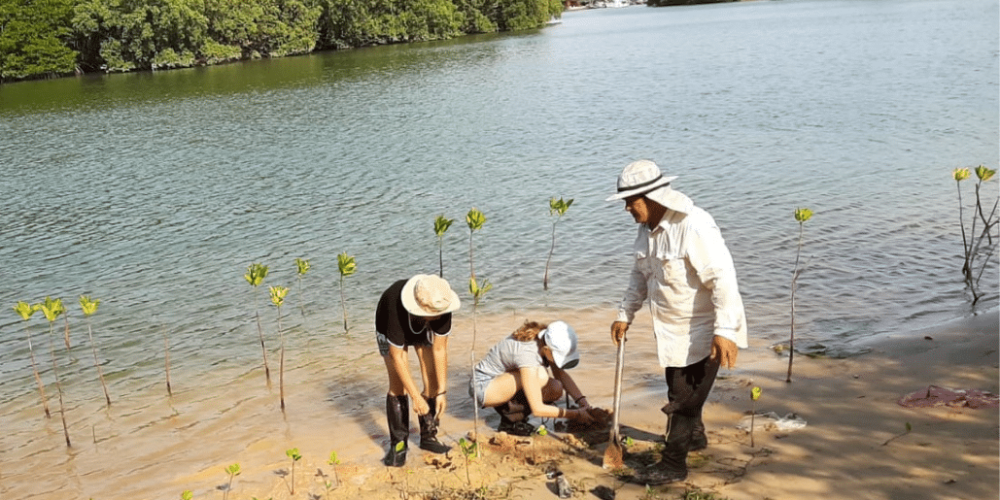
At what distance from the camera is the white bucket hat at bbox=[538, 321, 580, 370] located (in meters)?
6.27

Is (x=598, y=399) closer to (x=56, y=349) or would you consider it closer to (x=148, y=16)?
(x=56, y=349)

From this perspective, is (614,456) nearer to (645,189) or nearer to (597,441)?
(597,441)

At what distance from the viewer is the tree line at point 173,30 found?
59406 millimetres

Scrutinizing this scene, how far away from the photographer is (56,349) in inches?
415

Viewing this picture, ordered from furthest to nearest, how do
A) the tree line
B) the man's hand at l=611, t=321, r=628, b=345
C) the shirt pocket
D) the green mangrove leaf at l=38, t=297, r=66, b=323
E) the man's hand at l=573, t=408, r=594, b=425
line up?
the tree line → the green mangrove leaf at l=38, t=297, r=66, b=323 → the man's hand at l=573, t=408, r=594, b=425 → the man's hand at l=611, t=321, r=628, b=345 → the shirt pocket

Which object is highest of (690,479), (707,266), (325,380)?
(707,266)

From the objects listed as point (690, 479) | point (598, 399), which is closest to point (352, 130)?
point (598, 399)

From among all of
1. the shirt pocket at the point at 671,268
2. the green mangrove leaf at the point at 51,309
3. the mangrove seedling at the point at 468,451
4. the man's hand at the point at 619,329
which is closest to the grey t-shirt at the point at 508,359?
the mangrove seedling at the point at 468,451

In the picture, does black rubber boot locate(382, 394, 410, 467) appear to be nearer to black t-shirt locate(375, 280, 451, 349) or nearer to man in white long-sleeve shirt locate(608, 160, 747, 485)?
black t-shirt locate(375, 280, 451, 349)

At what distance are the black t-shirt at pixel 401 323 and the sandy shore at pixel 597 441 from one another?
970 mm

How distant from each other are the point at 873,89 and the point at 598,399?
2312 cm

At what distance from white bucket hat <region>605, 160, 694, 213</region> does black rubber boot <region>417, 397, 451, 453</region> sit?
2384mm

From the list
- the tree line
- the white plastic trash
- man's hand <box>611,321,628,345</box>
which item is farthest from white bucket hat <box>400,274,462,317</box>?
the tree line

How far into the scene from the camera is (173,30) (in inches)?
2406
